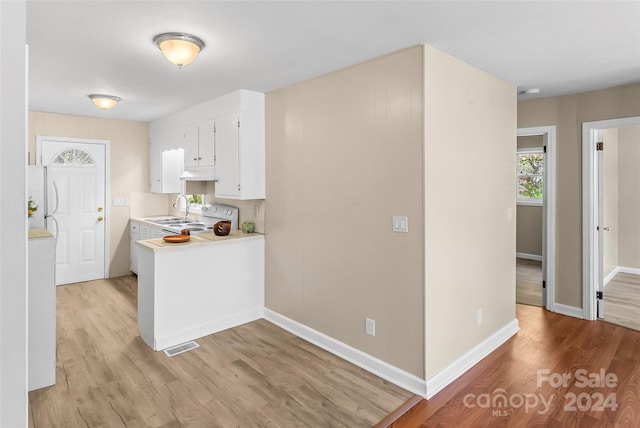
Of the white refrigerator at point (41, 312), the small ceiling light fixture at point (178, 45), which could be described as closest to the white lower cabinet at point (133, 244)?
the white refrigerator at point (41, 312)

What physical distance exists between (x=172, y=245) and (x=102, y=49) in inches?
66.1

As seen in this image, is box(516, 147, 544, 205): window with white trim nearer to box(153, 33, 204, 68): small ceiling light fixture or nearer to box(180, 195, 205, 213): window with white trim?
box(180, 195, 205, 213): window with white trim

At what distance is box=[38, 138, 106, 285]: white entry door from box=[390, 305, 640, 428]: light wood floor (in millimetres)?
5041

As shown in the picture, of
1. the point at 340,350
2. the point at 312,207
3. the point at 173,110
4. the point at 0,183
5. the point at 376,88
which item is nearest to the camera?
the point at 0,183

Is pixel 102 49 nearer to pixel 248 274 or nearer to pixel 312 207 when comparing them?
pixel 312 207

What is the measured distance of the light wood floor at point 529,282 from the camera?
4.72m

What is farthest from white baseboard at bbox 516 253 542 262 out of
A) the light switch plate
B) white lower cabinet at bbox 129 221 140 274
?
white lower cabinet at bbox 129 221 140 274

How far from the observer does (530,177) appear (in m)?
6.98

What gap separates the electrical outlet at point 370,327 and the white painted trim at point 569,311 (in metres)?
2.56

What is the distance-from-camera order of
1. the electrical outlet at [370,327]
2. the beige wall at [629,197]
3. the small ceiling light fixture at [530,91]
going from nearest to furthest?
1. the electrical outlet at [370,327]
2. the small ceiling light fixture at [530,91]
3. the beige wall at [629,197]

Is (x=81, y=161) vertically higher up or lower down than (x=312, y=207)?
higher up

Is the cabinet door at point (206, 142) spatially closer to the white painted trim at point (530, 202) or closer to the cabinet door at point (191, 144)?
the cabinet door at point (191, 144)

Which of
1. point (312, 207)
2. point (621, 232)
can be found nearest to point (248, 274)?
point (312, 207)

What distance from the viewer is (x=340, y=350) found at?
3197 millimetres
